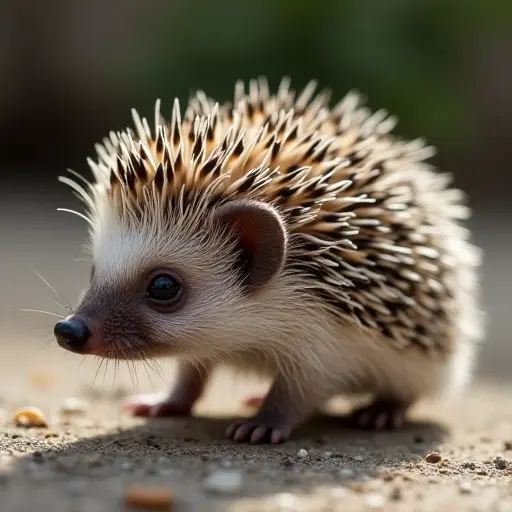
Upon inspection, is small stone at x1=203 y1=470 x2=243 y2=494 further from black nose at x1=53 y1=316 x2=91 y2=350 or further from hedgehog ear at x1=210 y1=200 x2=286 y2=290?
hedgehog ear at x1=210 y1=200 x2=286 y2=290

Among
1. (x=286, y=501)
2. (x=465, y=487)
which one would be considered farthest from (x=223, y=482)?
(x=465, y=487)

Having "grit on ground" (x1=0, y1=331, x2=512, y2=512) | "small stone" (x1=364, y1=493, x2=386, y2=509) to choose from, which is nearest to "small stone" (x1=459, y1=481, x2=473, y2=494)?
"grit on ground" (x1=0, y1=331, x2=512, y2=512)

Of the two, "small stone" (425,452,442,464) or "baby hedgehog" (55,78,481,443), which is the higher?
"baby hedgehog" (55,78,481,443)

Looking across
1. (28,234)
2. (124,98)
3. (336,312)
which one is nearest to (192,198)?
(336,312)

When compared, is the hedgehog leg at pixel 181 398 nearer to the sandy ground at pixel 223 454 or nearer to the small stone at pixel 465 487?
the sandy ground at pixel 223 454

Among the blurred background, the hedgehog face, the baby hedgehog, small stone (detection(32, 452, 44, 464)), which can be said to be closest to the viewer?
small stone (detection(32, 452, 44, 464))

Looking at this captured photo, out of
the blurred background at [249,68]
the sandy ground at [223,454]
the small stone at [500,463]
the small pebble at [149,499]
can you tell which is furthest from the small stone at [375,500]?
the blurred background at [249,68]

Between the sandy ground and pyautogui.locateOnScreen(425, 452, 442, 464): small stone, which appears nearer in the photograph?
the sandy ground
